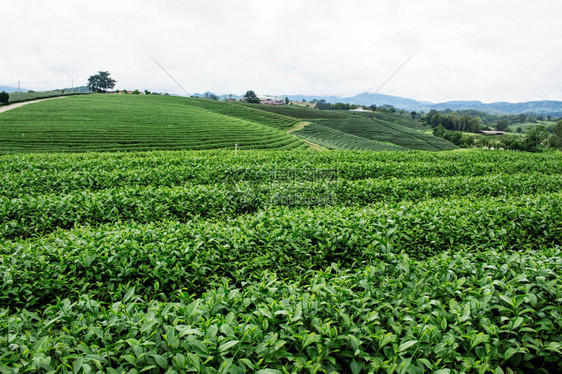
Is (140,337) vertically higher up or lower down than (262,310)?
lower down

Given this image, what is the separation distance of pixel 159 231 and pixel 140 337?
2314 mm

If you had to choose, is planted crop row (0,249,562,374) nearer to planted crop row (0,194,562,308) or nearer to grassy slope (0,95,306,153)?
planted crop row (0,194,562,308)

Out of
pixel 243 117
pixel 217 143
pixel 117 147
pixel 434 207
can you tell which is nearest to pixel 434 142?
pixel 243 117

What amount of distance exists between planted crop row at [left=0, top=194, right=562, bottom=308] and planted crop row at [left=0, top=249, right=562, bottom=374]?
Result: 59 cm

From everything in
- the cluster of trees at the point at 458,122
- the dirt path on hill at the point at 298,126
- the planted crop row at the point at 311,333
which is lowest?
the planted crop row at the point at 311,333

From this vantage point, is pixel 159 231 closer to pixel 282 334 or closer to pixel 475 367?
pixel 282 334

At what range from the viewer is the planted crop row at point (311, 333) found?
2184 millimetres

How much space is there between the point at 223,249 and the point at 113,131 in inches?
1506

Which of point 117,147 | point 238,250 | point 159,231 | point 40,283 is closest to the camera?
point 40,283

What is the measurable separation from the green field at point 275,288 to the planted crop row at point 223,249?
3cm

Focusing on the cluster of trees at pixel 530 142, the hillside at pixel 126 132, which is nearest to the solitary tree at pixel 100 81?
the hillside at pixel 126 132

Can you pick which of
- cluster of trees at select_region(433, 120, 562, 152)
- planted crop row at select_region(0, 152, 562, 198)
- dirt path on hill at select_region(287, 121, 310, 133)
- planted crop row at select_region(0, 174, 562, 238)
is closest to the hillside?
dirt path on hill at select_region(287, 121, 310, 133)

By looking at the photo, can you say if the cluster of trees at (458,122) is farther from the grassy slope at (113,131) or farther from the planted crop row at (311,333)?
the planted crop row at (311,333)

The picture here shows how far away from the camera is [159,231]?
4.56m
